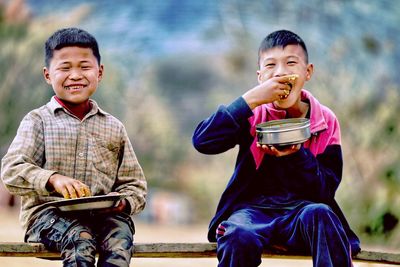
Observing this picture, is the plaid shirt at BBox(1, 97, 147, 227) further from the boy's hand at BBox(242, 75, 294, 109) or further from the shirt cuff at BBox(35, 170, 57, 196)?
the boy's hand at BBox(242, 75, 294, 109)

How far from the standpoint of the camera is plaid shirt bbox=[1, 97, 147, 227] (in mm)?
3205

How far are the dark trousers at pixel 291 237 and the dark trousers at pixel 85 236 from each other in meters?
0.36

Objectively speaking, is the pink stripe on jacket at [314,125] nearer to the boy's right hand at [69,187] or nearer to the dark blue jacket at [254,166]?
the dark blue jacket at [254,166]

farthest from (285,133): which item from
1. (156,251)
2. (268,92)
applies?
(156,251)

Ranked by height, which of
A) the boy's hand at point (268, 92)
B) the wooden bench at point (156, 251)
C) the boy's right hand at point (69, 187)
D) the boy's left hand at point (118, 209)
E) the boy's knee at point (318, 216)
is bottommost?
the wooden bench at point (156, 251)

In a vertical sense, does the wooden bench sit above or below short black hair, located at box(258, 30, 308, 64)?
below

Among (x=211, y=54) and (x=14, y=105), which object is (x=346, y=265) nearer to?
(x=14, y=105)

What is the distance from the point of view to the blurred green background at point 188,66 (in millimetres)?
9789

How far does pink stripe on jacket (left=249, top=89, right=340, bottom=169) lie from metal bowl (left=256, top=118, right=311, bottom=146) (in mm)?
268

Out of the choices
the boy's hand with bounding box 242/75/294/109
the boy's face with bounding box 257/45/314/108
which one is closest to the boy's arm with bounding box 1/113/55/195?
the boy's hand with bounding box 242/75/294/109

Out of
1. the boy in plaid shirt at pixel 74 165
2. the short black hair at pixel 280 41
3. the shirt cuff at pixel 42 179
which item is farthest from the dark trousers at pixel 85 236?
the short black hair at pixel 280 41

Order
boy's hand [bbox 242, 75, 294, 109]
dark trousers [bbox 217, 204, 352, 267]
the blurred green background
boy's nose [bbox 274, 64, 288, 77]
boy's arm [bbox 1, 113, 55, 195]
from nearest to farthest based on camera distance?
dark trousers [bbox 217, 204, 352, 267] → boy's arm [bbox 1, 113, 55, 195] → boy's hand [bbox 242, 75, 294, 109] → boy's nose [bbox 274, 64, 288, 77] → the blurred green background

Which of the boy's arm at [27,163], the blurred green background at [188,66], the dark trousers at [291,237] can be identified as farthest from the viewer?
the blurred green background at [188,66]

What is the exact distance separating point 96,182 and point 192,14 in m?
9.42
